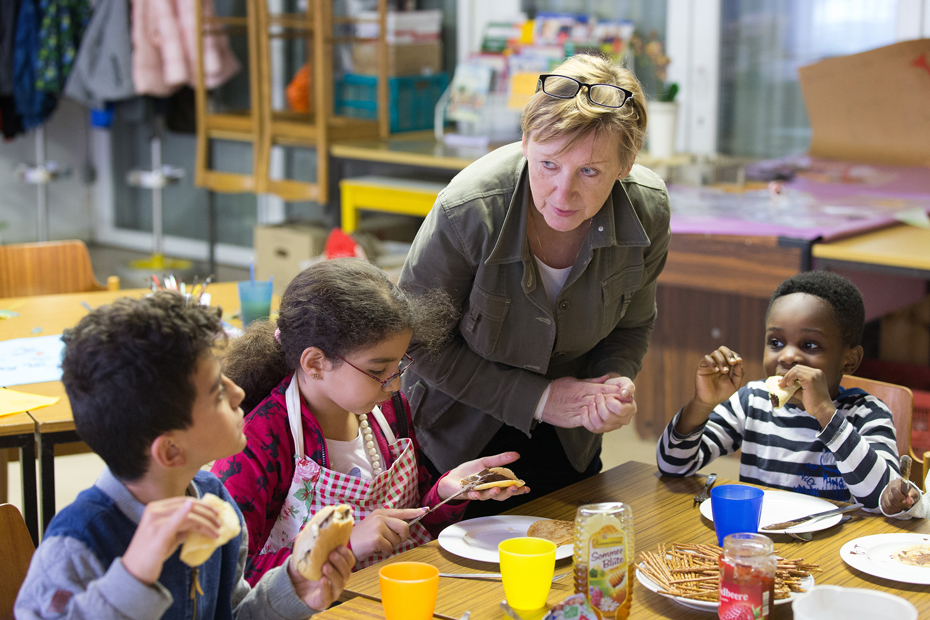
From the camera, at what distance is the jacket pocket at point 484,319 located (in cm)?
170

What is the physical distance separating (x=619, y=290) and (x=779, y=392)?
0.32 meters

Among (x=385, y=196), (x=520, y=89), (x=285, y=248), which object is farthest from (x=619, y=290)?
(x=285, y=248)

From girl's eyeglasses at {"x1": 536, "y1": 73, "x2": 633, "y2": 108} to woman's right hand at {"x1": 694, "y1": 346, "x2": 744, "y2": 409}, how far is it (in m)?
0.46

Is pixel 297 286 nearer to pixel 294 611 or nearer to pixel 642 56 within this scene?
pixel 294 611

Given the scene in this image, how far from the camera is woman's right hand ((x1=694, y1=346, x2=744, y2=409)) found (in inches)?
66.2

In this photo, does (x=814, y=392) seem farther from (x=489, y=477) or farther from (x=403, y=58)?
(x=403, y=58)

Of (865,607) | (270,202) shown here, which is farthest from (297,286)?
(270,202)

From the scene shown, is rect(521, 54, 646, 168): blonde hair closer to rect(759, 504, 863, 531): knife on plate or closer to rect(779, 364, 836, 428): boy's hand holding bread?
rect(779, 364, 836, 428): boy's hand holding bread

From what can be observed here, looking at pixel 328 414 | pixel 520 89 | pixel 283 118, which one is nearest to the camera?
pixel 328 414

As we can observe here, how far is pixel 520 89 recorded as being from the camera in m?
4.36

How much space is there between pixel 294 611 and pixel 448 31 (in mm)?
4417

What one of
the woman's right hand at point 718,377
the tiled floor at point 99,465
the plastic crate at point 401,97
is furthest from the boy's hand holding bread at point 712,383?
the plastic crate at point 401,97

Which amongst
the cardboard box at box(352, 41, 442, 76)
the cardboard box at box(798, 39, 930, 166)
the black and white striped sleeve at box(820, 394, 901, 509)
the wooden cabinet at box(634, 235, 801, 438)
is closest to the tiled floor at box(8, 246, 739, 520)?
the wooden cabinet at box(634, 235, 801, 438)

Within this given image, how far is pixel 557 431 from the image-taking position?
1818mm
